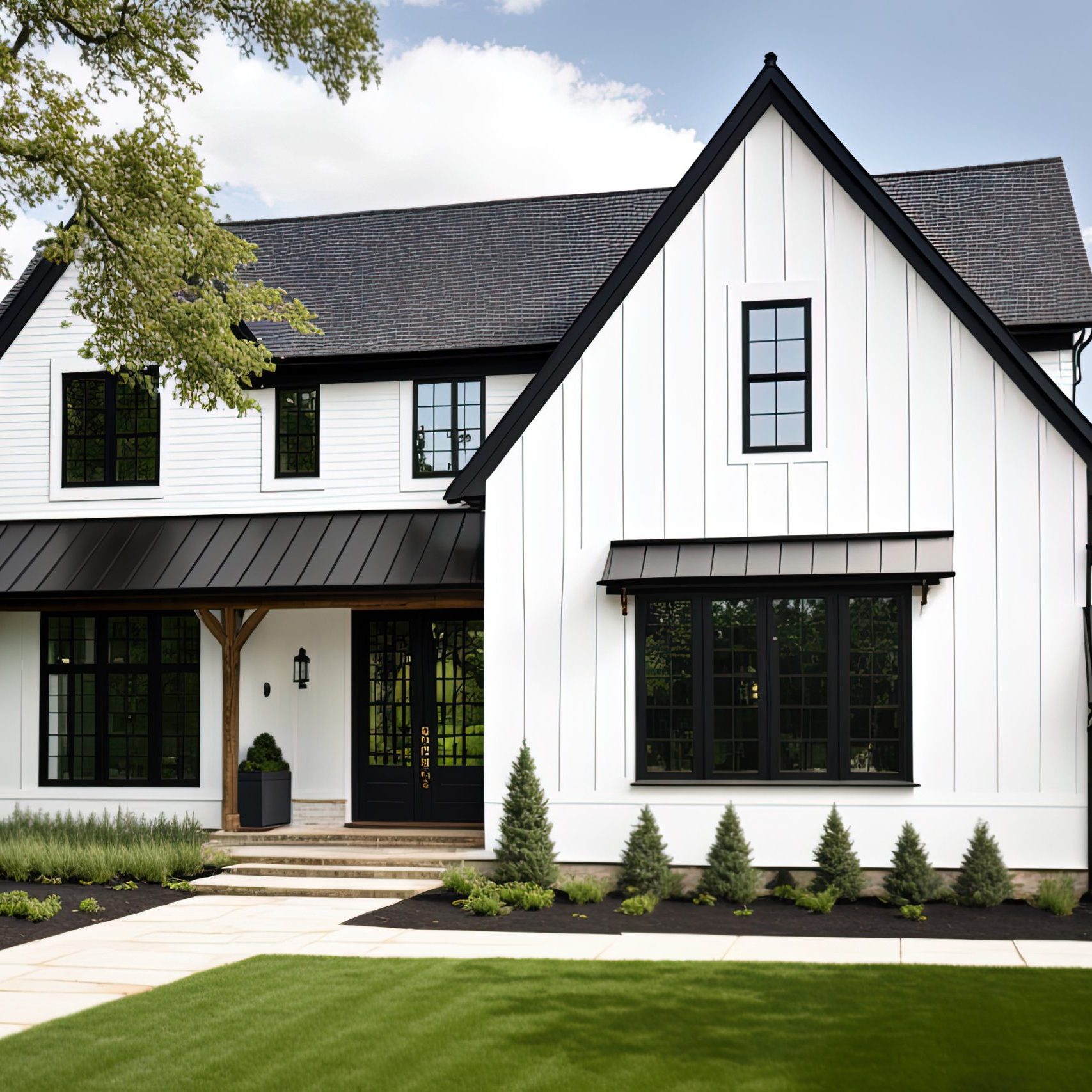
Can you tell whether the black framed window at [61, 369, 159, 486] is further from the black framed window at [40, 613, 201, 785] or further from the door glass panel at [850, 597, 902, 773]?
the door glass panel at [850, 597, 902, 773]

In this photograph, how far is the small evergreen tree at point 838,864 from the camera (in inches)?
470

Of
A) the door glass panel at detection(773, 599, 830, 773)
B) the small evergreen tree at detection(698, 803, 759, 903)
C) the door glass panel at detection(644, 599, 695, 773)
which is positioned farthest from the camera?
the door glass panel at detection(644, 599, 695, 773)

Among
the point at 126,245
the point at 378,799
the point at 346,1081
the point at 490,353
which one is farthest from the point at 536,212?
the point at 346,1081

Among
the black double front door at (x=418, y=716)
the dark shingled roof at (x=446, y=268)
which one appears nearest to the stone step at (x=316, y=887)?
the black double front door at (x=418, y=716)

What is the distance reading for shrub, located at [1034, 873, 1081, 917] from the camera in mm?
11234

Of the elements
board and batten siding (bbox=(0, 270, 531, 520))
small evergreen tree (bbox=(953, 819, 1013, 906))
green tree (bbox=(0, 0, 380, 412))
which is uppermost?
green tree (bbox=(0, 0, 380, 412))

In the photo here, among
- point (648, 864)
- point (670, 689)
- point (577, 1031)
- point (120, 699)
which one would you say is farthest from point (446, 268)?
point (577, 1031)

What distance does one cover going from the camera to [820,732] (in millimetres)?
12469

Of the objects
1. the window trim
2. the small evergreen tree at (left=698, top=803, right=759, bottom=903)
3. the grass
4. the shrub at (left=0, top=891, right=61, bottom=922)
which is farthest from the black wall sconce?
the small evergreen tree at (left=698, top=803, right=759, bottom=903)

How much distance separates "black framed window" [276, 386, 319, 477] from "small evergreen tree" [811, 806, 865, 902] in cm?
789

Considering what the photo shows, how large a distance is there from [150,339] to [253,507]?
362 cm

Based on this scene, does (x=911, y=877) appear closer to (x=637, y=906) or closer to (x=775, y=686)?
(x=775, y=686)

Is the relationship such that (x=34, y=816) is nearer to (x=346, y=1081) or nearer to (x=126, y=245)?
(x=126, y=245)

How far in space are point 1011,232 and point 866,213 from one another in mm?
3768
